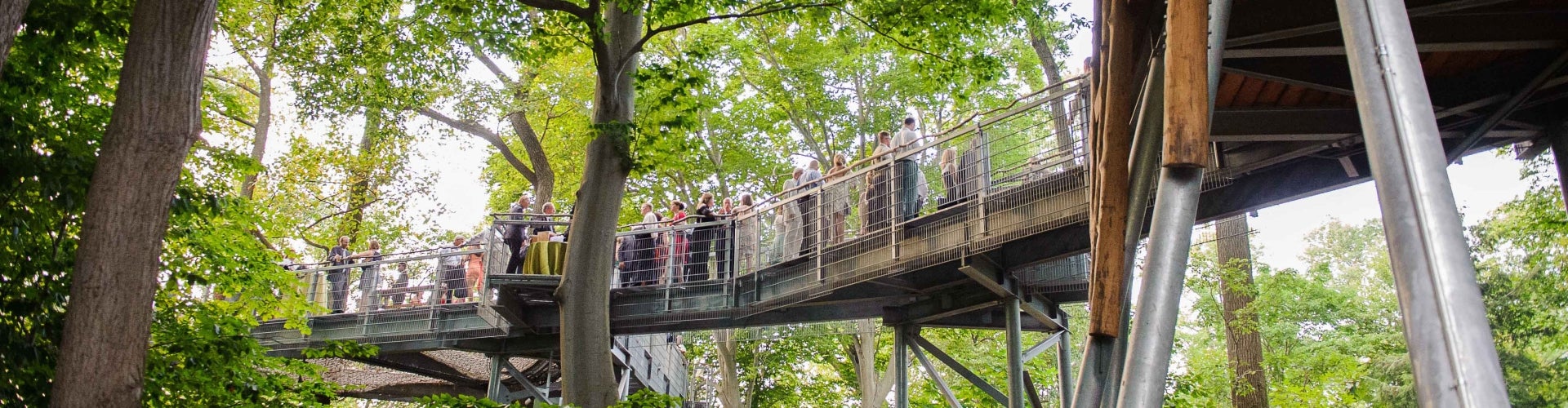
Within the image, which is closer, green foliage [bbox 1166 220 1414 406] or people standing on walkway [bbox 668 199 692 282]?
people standing on walkway [bbox 668 199 692 282]

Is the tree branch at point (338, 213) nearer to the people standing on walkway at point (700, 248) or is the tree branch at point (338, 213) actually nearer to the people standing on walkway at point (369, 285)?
the people standing on walkway at point (369, 285)

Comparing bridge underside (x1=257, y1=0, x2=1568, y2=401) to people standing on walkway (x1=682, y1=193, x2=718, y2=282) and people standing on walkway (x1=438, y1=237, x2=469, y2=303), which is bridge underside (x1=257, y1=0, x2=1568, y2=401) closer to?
people standing on walkway (x1=682, y1=193, x2=718, y2=282)

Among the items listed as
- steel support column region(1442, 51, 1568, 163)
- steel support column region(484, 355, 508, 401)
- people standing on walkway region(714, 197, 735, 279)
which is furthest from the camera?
steel support column region(484, 355, 508, 401)

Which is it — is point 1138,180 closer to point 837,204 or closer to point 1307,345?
point 837,204

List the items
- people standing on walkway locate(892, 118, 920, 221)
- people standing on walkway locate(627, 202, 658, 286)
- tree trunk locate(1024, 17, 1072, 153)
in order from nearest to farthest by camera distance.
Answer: tree trunk locate(1024, 17, 1072, 153)
people standing on walkway locate(892, 118, 920, 221)
people standing on walkway locate(627, 202, 658, 286)

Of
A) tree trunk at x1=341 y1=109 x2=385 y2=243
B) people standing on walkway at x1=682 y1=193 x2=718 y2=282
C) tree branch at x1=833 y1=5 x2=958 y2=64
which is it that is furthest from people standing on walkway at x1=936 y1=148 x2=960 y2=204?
tree trunk at x1=341 y1=109 x2=385 y2=243

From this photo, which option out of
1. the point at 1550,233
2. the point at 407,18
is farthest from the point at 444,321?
the point at 1550,233

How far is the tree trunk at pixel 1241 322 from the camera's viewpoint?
16.6 m

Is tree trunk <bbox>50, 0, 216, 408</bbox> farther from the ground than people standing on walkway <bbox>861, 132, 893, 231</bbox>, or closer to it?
closer to it

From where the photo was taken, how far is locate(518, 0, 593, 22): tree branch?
10.5 metres

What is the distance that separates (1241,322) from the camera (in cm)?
1803

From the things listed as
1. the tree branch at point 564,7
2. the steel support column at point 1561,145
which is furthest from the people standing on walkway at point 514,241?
the steel support column at point 1561,145

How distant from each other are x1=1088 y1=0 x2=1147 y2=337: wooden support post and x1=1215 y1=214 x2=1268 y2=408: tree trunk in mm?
11715

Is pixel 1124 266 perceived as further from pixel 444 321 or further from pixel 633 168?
pixel 444 321
